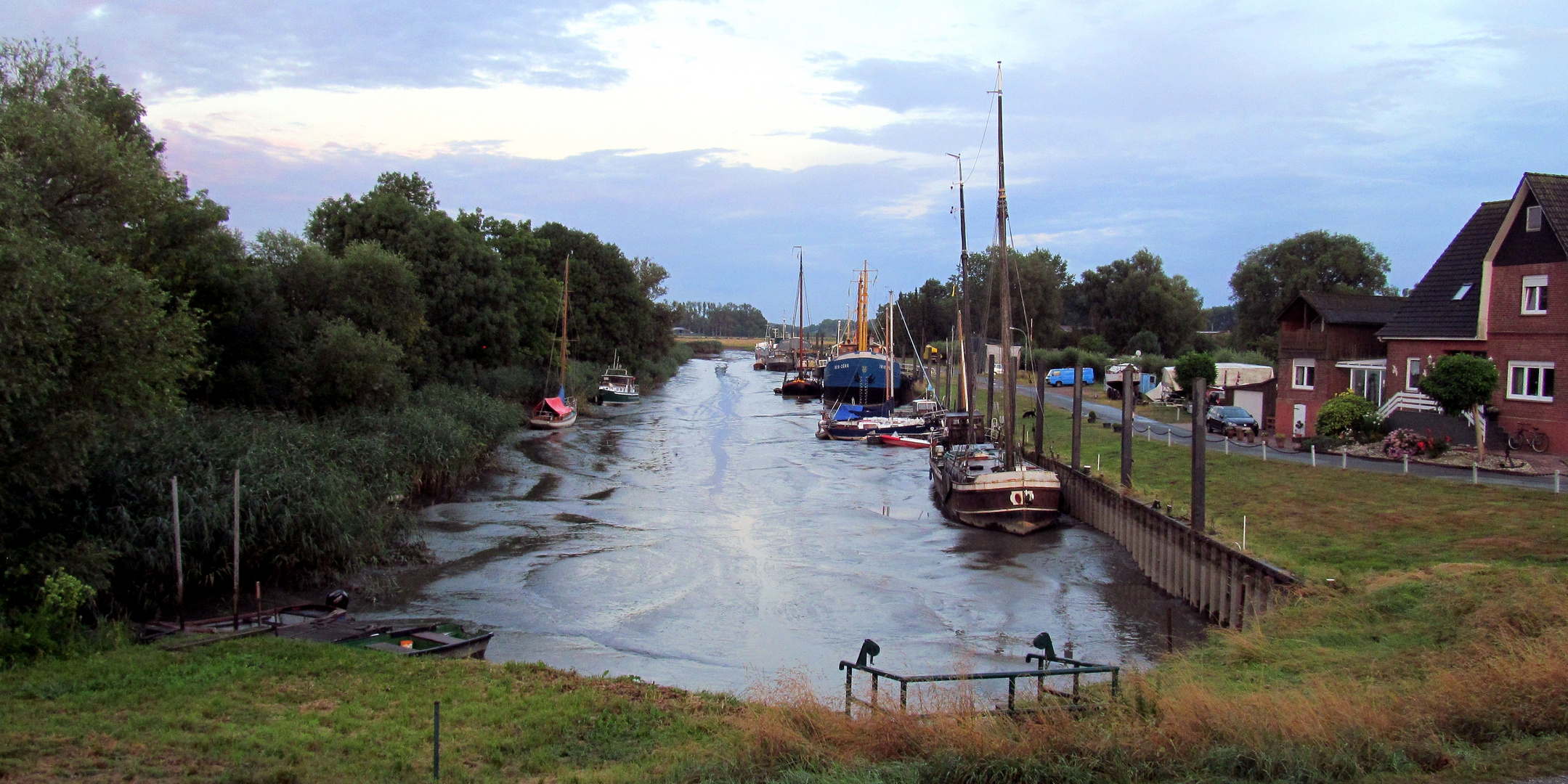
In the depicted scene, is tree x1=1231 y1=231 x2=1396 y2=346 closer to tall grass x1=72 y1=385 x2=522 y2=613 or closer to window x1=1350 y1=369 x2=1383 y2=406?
window x1=1350 y1=369 x2=1383 y2=406

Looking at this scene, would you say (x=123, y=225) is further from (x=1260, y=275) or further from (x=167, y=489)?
(x=1260, y=275)

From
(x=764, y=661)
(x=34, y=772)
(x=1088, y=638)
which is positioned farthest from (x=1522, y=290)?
(x=34, y=772)

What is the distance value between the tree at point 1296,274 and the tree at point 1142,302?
979 centimetres

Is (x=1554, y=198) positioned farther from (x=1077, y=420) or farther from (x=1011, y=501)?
(x=1011, y=501)

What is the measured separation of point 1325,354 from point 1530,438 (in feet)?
35.5

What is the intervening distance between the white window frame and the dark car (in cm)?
1057

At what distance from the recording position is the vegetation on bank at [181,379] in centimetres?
1370

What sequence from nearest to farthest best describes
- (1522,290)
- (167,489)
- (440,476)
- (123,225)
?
(167,489)
(123,225)
(1522,290)
(440,476)

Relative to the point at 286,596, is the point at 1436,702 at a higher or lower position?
higher

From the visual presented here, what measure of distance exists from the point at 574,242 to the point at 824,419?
32364 millimetres

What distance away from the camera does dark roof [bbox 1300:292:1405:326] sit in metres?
38.9

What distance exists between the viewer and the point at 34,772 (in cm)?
830

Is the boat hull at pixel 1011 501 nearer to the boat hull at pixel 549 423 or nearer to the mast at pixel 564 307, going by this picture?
the boat hull at pixel 549 423

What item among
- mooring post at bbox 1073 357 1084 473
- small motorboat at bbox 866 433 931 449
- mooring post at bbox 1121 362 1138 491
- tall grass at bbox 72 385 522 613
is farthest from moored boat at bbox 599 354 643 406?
mooring post at bbox 1121 362 1138 491
